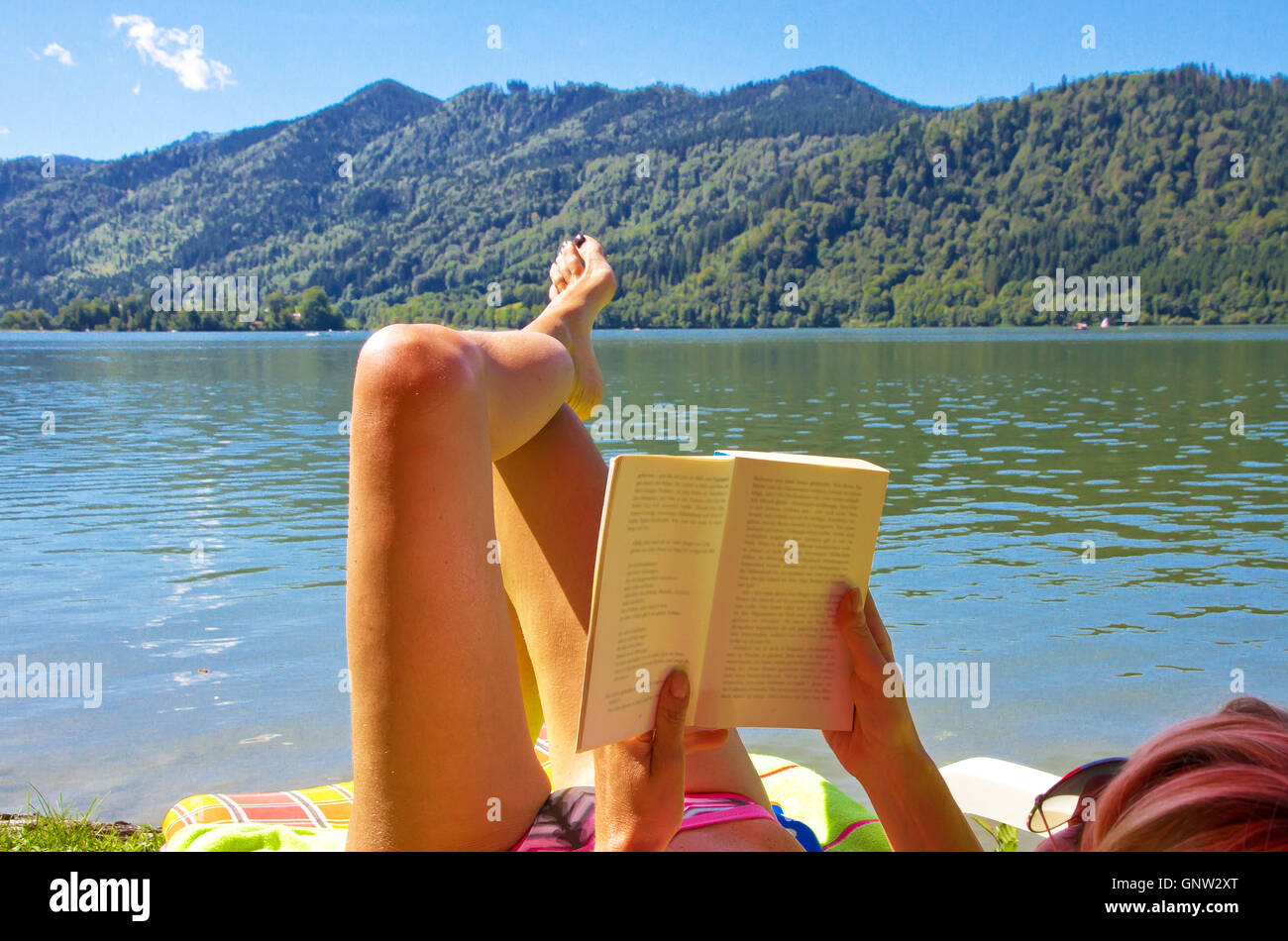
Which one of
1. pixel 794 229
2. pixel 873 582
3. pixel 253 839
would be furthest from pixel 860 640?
pixel 794 229

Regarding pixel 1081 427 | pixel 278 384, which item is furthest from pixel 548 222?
pixel 1081 427

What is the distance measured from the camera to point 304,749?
423 centimetres

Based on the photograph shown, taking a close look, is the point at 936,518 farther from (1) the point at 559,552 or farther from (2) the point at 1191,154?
(2) the point at 1191,154

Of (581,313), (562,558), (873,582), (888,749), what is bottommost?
(873,582)

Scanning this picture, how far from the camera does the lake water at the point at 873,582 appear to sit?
4406mm

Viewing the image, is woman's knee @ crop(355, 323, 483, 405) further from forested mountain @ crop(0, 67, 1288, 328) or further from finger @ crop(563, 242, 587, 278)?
forested mountain @ crop(0, 67, 1288, 328)

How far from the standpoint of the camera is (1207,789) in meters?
0.98

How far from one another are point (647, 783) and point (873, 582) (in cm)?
601

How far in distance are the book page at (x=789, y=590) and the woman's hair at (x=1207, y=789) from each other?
1.69 feet

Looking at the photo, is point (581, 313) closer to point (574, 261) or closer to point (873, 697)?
point (574, 261)

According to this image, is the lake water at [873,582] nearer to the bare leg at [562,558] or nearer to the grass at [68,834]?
the grass at [68,834]

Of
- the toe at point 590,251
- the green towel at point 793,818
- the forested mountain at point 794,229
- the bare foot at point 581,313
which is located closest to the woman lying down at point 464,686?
the bare foot at point 581,313

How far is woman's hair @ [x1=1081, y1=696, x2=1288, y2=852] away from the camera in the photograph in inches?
37.6
